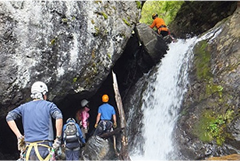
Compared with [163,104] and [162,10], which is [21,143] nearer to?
[163,104]

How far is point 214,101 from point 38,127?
18.3ft

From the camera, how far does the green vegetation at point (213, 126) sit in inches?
268

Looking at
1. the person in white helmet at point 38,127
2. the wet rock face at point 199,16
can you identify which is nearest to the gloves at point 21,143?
the person in white helmet at point 38,127

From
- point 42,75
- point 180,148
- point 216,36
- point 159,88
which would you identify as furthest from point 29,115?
point 216,36

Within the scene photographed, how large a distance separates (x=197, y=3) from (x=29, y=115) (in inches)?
555

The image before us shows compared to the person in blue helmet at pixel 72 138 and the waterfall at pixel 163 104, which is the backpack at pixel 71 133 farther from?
the waterfall at pixel 163 104

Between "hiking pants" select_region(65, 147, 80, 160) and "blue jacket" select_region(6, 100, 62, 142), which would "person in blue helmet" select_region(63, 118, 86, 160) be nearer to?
"hiking pants" select_region(65, 147, 80, 160)

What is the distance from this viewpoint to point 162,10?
62.2ft

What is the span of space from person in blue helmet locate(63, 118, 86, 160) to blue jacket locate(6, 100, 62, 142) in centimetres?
221

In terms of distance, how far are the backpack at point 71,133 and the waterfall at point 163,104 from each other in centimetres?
311

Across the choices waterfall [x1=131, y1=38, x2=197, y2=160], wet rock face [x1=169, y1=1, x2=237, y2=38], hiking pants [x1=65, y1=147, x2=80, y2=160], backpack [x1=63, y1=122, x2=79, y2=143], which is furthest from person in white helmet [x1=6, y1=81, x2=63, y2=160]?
wet rock face [x1=169, y1=1, x2=237, y2=38]

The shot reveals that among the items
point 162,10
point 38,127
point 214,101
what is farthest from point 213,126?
point 162,10

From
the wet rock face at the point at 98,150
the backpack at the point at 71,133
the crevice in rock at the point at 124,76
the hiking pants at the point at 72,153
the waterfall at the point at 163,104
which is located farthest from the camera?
the crevice in rock at the point at 124,76

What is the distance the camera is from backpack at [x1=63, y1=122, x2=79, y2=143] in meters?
6.42
